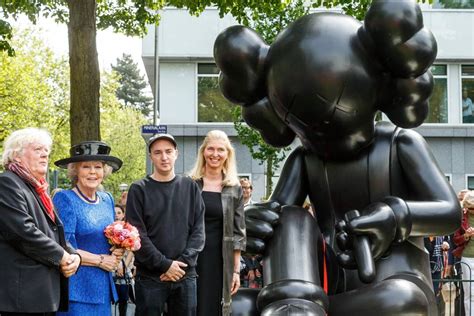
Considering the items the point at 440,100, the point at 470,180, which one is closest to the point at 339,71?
the point at 470,180

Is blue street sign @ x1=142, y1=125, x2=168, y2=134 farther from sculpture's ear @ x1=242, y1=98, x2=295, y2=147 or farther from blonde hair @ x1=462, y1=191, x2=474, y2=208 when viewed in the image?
sculpture's ear @ x1=242, y1=98, x2=295, y2=147

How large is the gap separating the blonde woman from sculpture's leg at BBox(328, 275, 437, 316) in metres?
1.58

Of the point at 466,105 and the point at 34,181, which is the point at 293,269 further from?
the point at 466,105

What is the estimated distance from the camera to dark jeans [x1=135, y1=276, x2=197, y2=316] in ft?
14.3

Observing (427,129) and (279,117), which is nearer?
(279,117)

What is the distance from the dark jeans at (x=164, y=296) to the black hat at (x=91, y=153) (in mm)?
750

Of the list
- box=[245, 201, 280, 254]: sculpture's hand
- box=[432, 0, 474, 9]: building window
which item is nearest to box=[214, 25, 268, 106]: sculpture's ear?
box=[245, 201, 280, 254]: sculpture's hand

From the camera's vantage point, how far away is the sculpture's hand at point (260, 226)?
3.08 metres

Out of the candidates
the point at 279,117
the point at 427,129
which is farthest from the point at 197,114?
the point at 279,117

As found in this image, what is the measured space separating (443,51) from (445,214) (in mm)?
16355

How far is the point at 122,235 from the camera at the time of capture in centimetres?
392

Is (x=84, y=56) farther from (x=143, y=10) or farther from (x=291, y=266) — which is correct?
(x=291, y=266)

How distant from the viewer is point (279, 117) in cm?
333

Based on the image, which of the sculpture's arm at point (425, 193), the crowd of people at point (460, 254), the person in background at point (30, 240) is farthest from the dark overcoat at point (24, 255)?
the crowd of people at point (460, 254)
